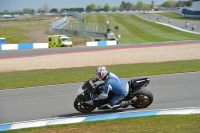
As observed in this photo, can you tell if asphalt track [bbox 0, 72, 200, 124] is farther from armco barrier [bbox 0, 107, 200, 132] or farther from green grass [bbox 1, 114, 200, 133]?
green grass [bbox 1, 114, 200, 133]

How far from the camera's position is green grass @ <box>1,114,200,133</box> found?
8352 millimetres

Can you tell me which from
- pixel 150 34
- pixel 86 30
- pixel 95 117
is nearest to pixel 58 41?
pixel 86 30

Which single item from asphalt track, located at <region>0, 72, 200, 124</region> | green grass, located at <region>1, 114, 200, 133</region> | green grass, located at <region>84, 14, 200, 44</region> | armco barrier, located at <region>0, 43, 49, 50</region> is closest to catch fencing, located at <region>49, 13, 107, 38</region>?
green grass, located at <region>84, 14, 200, 44</region>

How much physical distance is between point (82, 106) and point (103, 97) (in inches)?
29.0

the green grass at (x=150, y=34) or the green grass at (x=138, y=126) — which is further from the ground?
the green grass at (x=138, y=126)

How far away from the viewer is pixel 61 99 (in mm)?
13391

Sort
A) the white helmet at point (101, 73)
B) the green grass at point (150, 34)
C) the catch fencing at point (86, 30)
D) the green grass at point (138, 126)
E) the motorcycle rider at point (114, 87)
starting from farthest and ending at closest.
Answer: the catch fencing at point (86, 30) < the green grass at point (150, 34) < the motorcycle rider at point (114, 87) < the white helmet at point (101, 73) < the green grass at point (138, 126)

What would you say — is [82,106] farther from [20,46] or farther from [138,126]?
[20,46]

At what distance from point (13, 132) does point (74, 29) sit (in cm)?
5334

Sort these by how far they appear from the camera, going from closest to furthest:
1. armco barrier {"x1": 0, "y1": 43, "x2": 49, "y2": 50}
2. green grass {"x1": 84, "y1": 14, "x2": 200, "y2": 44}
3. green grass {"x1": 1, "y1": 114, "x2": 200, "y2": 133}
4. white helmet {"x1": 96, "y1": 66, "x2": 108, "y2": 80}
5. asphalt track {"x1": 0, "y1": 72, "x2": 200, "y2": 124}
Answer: green grass {"x1": 1, "y1": 114, "x2": 200, "y2": 133}, white helmet {"x1": 96, "y1": 66, "x2": 108, "y2": 80}, asphalt track {"x1": 0, "y1": 72, "x2": 200, "y2": 124}, armco barrier {"x1": 0, "y1": 43, "x2": 49, "y2": 50}, green grass {"x1": 84, "y1": 14, "x2": 200, "y2": 44}

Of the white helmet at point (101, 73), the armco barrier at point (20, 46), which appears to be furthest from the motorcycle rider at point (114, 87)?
the armco barrier at point (20, 46)

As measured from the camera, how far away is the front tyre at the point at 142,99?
11.1 meters

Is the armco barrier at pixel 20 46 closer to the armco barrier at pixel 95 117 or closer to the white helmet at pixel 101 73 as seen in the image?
the armco barrier at pixel 95 117

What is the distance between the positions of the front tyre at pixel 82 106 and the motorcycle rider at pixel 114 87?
43 centimetres
